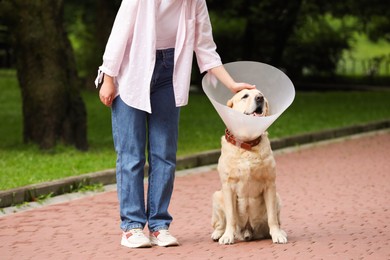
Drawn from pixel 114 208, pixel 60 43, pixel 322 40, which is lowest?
pixel 322 40

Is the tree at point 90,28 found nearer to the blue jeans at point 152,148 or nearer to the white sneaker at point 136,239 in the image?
the blue jeans at point 152,148

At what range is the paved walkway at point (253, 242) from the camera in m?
7.35

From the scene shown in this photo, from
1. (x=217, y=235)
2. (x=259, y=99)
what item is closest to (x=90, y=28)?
(x=217, y=235)

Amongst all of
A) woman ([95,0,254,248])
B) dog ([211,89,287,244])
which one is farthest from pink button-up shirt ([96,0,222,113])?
dog ([211,89,287,244])

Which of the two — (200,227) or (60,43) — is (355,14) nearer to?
(60,43)

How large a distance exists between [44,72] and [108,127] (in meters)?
4.17

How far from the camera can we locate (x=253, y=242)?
7.73 meters

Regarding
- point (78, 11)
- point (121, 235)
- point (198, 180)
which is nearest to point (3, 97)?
point (78, 11)

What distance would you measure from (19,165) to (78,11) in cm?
2373

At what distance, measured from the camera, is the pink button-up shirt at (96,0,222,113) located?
23.8 feet

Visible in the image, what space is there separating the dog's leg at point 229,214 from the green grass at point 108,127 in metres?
3.45

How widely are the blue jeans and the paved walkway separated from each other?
0.31 metres

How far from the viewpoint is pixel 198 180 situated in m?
12.0

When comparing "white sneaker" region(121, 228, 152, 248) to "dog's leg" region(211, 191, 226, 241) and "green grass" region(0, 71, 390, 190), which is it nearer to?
"dog's leg" region(211, 191, 226, 241)
